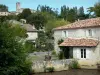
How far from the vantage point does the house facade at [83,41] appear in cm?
4078

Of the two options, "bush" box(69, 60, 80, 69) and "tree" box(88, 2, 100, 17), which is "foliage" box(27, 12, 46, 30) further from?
"bush" box(69, 60, 80, 69)

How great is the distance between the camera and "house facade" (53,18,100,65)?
1606 inches

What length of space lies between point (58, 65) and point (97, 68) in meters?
5.49

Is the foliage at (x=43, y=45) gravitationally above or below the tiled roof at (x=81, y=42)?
below

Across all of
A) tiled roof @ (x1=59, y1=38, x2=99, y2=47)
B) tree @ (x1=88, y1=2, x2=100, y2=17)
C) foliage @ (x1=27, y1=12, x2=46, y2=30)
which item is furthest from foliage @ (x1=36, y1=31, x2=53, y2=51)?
→ foliage @ (x1=27, y1=12, x2=46, y2=30)

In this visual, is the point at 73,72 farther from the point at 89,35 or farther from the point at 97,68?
the point at 89,35

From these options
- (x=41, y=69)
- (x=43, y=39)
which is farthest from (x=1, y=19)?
(x=43, y=39)

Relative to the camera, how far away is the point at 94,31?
138ft

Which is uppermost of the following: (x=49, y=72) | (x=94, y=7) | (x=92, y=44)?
(x=94, y=7)

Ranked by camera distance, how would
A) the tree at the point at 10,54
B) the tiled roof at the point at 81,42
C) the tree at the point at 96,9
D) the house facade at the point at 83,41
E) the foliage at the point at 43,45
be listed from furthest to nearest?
the tree at the point at 96,9
the foliage at the point at 43,45
the tiled roof at the point at 81,42
the house facade at the point at 83,41
the tree at the point at 10,54

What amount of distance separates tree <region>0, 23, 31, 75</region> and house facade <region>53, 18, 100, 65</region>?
12625 millimetres

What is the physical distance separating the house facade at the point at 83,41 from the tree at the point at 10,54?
12625mm

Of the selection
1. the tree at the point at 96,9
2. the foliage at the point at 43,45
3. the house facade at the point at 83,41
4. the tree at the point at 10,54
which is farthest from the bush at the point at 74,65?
the tree at the point at 96,9

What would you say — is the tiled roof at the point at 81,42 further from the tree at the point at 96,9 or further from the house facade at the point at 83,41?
the tree at the point at 96,9
